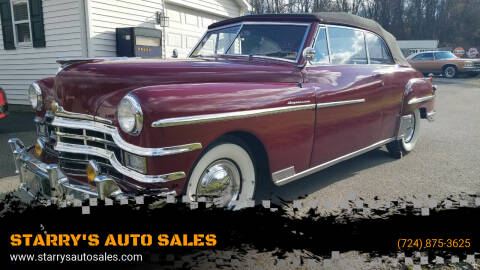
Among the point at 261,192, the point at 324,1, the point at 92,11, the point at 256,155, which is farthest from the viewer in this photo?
the point at 324,1

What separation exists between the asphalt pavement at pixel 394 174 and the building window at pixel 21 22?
337 cm

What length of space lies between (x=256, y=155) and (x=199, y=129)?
711 millimetres

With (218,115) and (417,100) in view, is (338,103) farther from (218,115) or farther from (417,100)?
(417,100)

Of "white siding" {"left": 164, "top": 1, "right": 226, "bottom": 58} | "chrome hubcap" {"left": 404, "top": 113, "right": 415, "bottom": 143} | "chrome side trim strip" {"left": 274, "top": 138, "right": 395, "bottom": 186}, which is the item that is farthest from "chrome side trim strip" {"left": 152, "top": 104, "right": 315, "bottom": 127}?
"white siding" {"left": 164, "top": 1, "right": 226, "bottom": 58}

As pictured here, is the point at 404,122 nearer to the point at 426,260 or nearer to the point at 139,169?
the point at 426,260

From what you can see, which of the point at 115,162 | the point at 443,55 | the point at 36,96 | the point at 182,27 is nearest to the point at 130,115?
the point at 115,162

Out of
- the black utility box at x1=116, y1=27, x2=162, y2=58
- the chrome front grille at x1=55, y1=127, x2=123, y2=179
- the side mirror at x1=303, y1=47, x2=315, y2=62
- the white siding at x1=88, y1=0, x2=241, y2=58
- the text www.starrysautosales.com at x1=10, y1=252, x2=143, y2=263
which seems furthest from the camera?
the black utility box at x1=116, y1=27, x2=162, y2=58

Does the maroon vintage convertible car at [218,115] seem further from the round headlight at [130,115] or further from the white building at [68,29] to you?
the white building at [68,29]

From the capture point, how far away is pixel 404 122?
451 centimetres

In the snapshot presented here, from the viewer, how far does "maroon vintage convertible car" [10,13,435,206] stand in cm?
209

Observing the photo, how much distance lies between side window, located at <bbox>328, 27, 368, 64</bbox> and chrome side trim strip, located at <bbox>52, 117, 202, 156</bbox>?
2.04 meters

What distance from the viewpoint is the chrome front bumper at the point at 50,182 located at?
2016 millimetres

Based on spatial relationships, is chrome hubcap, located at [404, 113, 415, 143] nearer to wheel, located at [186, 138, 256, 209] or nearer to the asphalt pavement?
the asphalt pavement

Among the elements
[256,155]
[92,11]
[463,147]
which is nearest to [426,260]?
[256,155]
